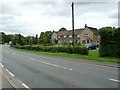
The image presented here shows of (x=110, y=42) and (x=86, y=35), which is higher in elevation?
(x=86, y=35)

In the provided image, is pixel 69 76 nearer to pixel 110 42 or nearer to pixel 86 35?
pixel 110 42

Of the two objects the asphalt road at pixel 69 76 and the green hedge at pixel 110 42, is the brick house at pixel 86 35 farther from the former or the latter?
the asphalt road at pixel 69 76

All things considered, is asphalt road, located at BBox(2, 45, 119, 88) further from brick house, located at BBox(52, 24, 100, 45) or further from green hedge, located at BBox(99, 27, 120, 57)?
brick house, located at BBox(52, 24, 100, 45)

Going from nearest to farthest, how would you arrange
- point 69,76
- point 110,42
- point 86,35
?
point 69,76
point 110,42
point 86,35

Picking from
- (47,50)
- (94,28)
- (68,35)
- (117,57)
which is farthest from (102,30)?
(68,35)

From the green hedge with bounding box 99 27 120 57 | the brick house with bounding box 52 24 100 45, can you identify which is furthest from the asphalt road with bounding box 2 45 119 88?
the brick house with bounding box 52 24 100 45

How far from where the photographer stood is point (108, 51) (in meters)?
27.3

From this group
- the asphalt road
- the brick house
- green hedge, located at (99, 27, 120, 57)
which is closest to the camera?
the asphalt road

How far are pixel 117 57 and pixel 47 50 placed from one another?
79.3 ft

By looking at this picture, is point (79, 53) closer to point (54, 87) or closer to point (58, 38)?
point (54, 87)

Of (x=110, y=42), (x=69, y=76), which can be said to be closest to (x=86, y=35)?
(x=110, y=42)

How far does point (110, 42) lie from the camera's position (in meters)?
27.2

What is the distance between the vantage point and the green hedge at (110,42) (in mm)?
26141

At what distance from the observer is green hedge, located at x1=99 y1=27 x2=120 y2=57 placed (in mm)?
26141
